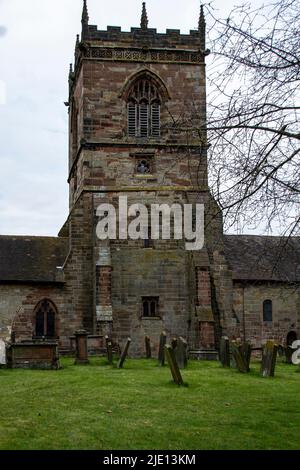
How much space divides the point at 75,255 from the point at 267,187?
21.0 m

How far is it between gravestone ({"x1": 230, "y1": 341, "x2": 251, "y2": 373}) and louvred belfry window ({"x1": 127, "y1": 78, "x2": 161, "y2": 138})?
14.5 meters

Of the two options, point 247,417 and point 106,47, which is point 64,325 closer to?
point 106,47

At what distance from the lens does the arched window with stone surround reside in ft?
101

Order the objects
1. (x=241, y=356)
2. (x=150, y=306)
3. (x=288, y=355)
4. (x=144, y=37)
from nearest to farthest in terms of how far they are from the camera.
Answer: (x=241, y=356) < (x=288, y=355) < (x=150, y=306) < (x=144, y=37)

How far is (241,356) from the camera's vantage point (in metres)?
18.2

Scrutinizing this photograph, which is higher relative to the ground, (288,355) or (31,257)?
(31,257)

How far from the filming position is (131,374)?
17375 millimetres

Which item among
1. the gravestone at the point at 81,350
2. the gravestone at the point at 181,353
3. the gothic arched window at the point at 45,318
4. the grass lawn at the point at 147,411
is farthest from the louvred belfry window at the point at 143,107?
the grass lawn at the point at 147,411

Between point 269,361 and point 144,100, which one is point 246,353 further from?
point 144,100

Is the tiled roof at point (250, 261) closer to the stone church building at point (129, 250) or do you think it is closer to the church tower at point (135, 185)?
the stone church building at point (129, 250)

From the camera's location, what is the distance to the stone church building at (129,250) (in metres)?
28.3

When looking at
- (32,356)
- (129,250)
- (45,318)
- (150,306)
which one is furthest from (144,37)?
(32,356)

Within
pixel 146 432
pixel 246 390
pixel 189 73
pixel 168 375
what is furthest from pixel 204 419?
pixel 189 73

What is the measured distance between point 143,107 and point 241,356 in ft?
52.7
